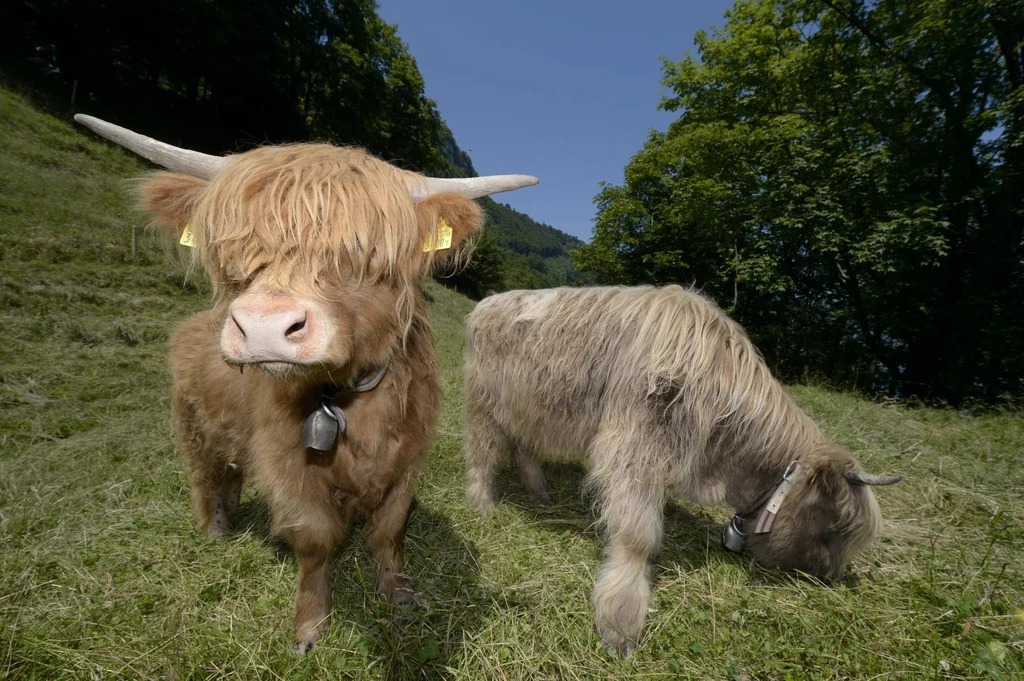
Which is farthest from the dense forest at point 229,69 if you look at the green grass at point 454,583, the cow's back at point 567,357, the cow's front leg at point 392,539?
the cow's front leg at point 392,539

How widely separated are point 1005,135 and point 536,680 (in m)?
11.8

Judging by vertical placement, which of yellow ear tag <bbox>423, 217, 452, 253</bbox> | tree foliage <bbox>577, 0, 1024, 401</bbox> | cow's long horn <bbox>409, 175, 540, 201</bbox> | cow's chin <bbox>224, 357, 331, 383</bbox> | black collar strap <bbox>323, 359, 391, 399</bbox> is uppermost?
tree foliage <bbox>577, 0, 1024, 401</bbox>

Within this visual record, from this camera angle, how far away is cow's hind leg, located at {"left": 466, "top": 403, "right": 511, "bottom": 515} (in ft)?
11.2

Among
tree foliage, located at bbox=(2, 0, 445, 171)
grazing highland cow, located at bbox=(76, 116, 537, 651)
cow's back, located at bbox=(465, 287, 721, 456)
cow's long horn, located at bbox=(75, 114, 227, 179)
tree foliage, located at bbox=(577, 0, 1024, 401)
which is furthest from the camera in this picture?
tree foliage, located at bbox=(2, 0, 445, 171)

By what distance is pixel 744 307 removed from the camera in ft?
49.5

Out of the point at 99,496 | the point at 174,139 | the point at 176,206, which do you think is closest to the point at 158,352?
the point at 99,496

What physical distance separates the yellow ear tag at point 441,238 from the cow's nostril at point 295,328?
0.67 meters

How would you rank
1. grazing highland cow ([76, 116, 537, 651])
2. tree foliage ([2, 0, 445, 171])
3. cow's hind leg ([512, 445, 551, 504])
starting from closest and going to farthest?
grazing highland cow ([76, 116, 537, 651]), cow's hind leg ([512, 445, 551, 504]), tree foliage ([2, 0, 445, 171])

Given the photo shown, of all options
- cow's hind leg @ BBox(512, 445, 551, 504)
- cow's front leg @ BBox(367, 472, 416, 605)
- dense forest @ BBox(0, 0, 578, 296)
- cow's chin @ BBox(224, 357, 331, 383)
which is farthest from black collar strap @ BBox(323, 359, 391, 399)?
dense forest @ BBox(0, 0, 578, 296)

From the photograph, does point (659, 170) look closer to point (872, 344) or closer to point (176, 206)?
point (872, 344)

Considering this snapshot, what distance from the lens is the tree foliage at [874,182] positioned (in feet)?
25.3

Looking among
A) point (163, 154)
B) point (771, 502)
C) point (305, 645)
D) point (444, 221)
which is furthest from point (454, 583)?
→ point (163, 154)

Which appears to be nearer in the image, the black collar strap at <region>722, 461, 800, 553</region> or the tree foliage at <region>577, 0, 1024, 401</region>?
the black collar strap at <region>722, 461, 800, 553</region>

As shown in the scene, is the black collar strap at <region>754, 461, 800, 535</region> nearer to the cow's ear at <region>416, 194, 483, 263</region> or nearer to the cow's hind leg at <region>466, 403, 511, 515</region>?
the cow's hind leg at <region>466, 403, 511, 515</region>
